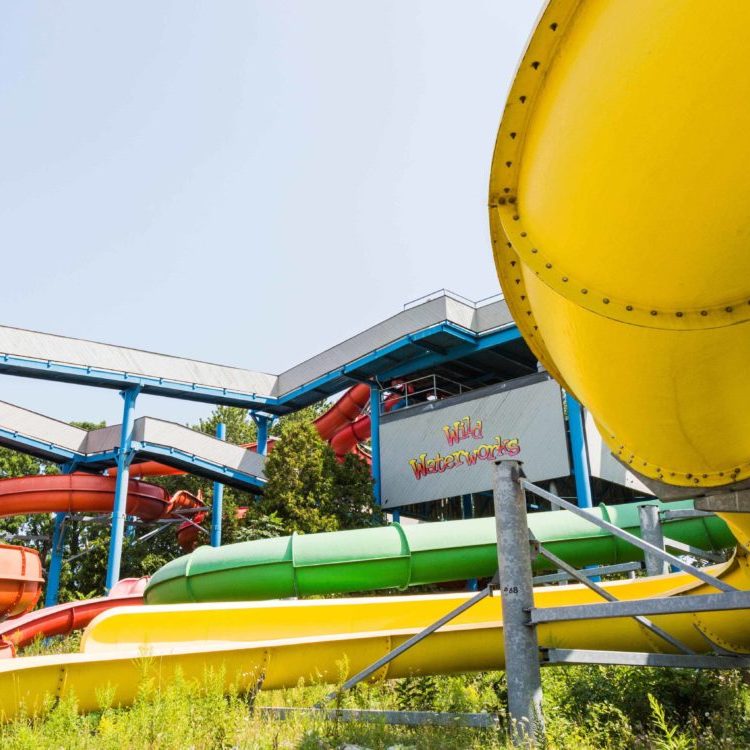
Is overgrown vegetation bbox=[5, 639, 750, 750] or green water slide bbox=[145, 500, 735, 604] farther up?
green water slide bbox=[145, 500, 735, 604]

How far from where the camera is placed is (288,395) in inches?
819

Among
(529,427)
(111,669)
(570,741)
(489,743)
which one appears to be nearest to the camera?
(570,741)

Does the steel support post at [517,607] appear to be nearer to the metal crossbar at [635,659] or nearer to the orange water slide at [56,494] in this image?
the metal crossbar at [635,659]

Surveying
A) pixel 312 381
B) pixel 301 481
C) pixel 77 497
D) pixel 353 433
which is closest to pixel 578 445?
pixel 301 481

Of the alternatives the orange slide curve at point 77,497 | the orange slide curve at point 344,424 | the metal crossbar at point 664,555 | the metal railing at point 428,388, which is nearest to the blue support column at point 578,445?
the metal railing at point 428,388

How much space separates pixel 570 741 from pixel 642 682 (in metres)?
1.73

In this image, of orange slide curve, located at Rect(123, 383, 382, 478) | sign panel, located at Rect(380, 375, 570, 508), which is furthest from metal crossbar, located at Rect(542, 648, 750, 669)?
orange slide curve, located at Rect(123, 383, 382, 478)

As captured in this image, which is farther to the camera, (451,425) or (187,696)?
(451,425)

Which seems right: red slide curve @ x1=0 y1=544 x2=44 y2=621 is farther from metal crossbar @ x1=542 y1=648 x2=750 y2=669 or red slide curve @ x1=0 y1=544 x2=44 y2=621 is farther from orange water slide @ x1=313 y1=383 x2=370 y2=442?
metal crossbar @ x1=542 y1=648 x2=750 y2=669

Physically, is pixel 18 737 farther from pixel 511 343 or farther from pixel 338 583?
pixel 511 343

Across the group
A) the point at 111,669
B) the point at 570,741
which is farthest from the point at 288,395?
the point at 570,741

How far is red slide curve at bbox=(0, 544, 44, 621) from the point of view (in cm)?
1211

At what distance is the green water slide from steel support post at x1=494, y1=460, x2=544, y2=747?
4266 millimetres

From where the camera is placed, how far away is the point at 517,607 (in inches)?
177
